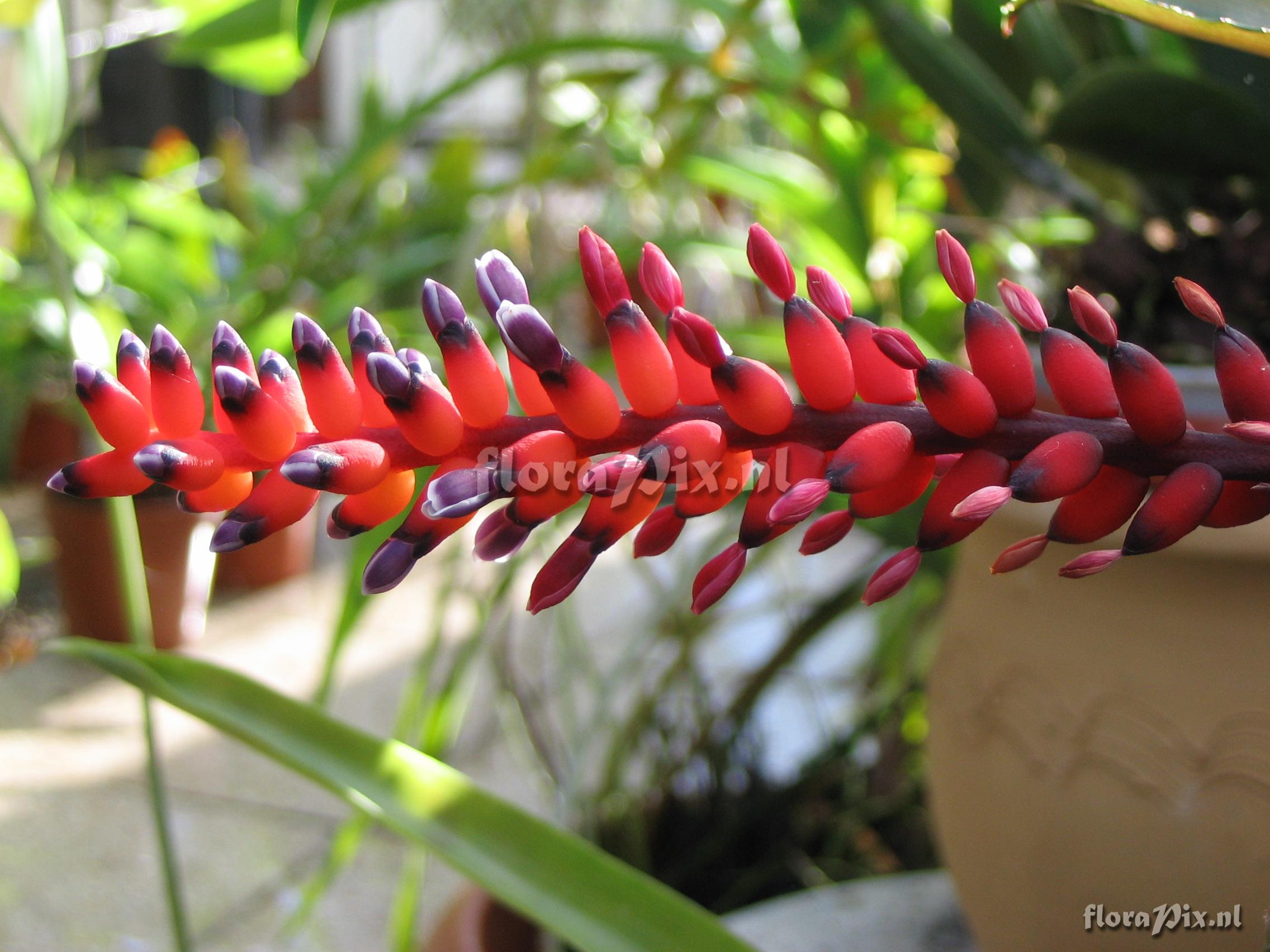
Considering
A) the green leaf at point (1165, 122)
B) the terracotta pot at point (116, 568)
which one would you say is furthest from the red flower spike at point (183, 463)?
the terracotta pot at point (116, 568)

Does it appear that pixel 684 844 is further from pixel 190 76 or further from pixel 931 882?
pixel 190 76

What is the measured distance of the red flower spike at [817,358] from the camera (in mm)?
141

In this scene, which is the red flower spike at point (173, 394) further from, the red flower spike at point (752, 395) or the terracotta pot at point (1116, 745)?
the terracotta pot at point (1116, 745)

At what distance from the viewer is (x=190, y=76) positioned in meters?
2.52

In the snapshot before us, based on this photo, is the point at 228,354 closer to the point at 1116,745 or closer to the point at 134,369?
the point at 134,369

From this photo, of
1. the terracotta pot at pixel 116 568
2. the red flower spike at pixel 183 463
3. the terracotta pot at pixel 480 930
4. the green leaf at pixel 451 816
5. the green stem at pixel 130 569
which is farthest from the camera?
the terracotta pot at pixel 116 568

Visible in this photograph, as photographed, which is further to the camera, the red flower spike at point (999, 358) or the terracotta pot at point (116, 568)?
the terracotta pot at point (116, 568)

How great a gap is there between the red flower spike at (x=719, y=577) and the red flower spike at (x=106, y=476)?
0.23 feet

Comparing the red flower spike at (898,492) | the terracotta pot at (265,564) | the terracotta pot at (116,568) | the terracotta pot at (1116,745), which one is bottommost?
the terracotta pot at (265,564)

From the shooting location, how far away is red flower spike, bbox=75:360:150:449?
133 mm

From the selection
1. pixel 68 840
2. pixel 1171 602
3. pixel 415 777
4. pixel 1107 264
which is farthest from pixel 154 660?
pixel 68 840

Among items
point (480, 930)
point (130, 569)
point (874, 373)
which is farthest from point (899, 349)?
point (480, 930)

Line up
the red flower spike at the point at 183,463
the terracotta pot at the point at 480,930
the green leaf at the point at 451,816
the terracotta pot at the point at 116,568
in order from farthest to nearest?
the terracotta pot at the point at 116,568
the terracotta pot at the point at 480,930
the green leaf at the point at 451,816
the red flower spike at the point at 183,463

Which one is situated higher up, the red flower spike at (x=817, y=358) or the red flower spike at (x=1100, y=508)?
the red flower spike at (x=817, y=358)
